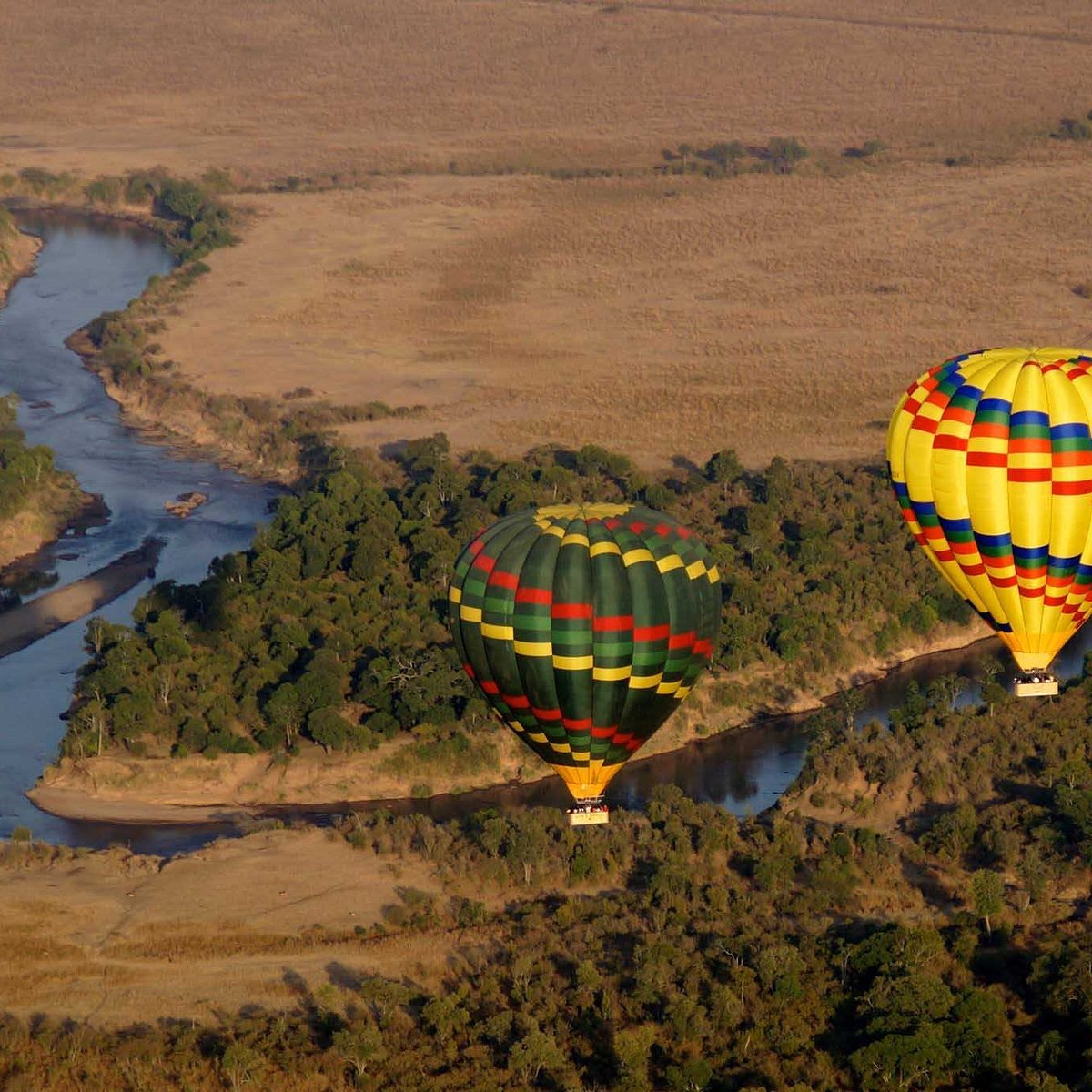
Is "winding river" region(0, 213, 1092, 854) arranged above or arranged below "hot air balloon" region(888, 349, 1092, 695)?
below

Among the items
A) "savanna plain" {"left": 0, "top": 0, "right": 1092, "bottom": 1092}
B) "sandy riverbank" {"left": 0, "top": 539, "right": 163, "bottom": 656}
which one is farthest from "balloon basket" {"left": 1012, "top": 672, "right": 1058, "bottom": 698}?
"sandy riverbank" {"left": 0, "top": 539, "right": 163, "bottom": 656}

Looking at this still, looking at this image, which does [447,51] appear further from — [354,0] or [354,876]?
[354,876]

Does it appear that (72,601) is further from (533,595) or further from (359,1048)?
(533,595)

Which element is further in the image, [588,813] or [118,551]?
[118,551]

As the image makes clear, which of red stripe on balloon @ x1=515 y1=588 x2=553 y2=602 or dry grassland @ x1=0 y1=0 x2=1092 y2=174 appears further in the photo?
dry grassland @ x1=0 y1=0 x2=1092 y2=174

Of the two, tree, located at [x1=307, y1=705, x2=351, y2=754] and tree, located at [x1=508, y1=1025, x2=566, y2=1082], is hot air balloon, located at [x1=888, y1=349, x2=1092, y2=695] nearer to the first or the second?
tree, located at [x1=508, y1=1025, x2=566, y2=1082]

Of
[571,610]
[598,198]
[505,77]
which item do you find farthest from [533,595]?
[505,77]
